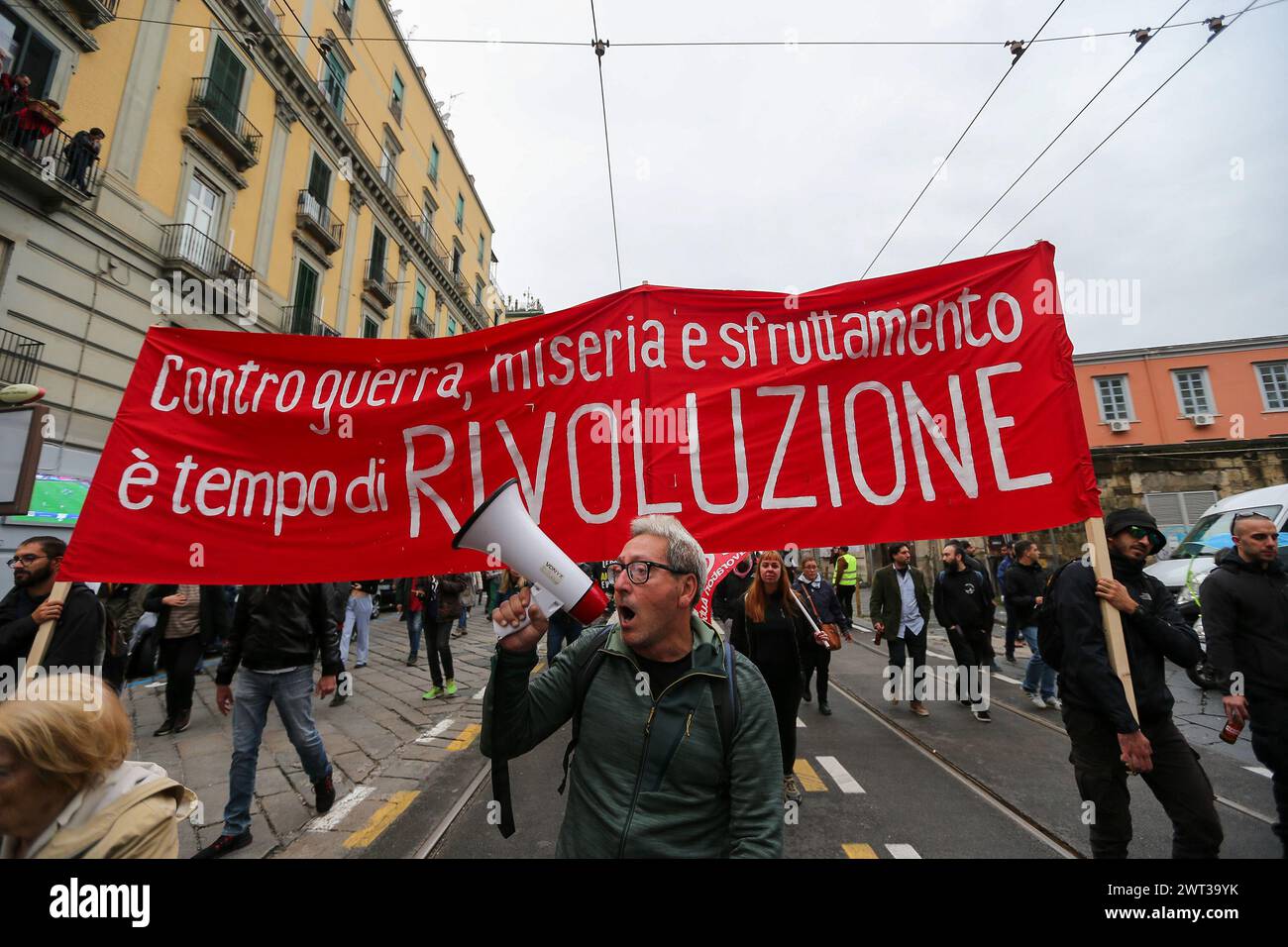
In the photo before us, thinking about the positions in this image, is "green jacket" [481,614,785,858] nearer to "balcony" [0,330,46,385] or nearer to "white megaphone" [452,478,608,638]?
"white megaphone" [452,478,608,638]

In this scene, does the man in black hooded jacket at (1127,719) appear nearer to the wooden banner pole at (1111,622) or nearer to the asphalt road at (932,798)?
the wooden banner pole at (1111,622)

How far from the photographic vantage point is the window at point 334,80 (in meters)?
16.2

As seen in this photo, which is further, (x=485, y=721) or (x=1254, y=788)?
(x=1254, y=788)

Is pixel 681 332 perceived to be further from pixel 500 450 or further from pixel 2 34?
pixel 2 34

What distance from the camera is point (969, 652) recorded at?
19.4ft

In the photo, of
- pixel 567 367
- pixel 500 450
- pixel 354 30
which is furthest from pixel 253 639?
pixel 354 30

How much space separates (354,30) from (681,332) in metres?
21.8

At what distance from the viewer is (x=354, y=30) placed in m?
17.2

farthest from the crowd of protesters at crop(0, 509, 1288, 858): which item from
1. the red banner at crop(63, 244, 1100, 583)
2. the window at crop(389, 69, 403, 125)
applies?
the window at crop(389, 69, 403, 125)

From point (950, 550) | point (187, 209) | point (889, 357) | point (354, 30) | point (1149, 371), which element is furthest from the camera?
point (1149, 371)

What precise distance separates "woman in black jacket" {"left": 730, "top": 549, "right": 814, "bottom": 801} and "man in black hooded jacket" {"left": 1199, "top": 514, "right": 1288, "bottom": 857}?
2122mm

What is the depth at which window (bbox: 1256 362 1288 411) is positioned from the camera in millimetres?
20531

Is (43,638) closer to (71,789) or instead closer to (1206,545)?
(71,789)
